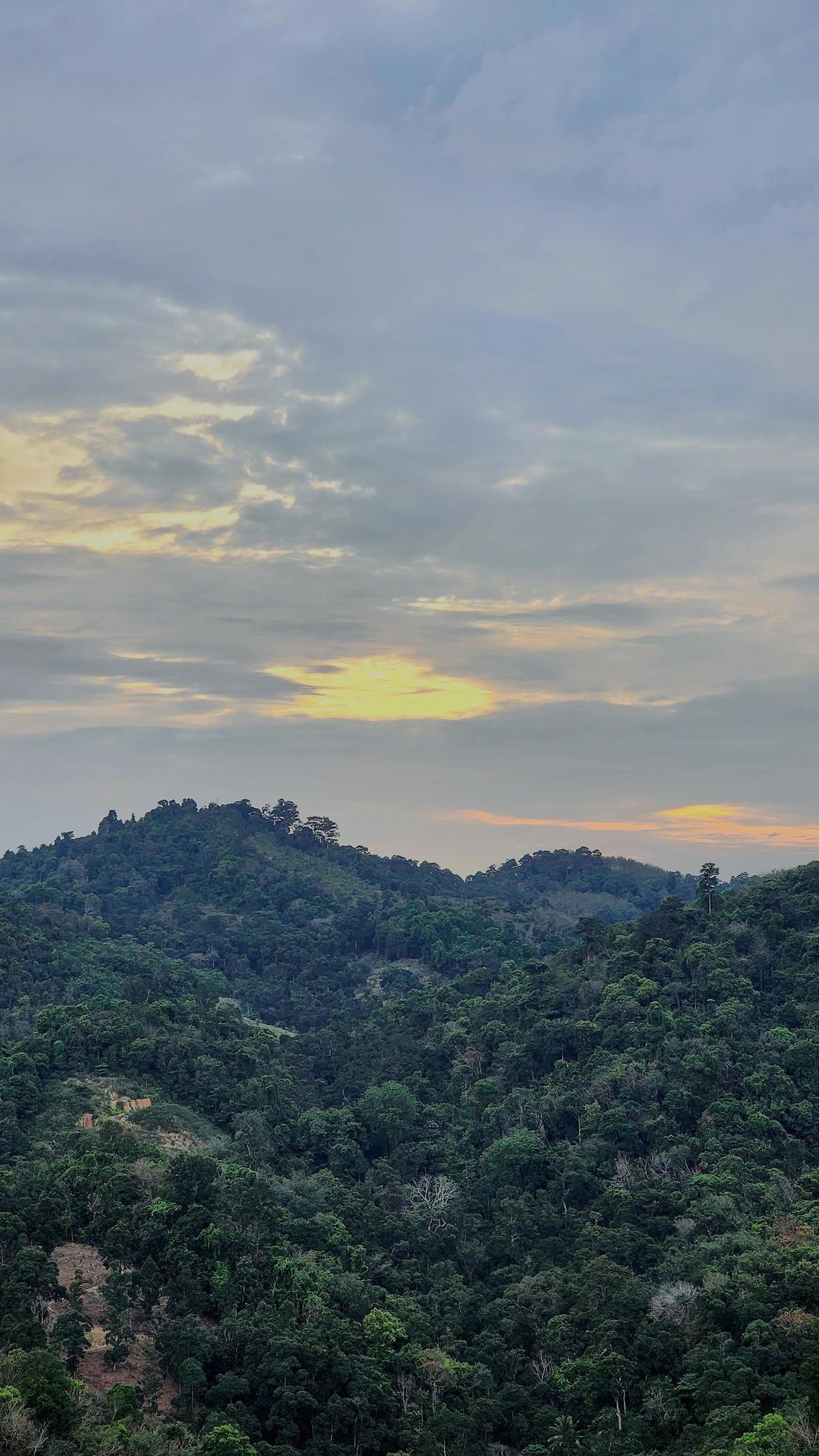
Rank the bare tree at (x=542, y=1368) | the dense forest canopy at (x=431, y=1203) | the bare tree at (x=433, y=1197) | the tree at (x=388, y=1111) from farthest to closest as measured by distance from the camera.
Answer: the tree at (x=388, y=1111) → the bare tree at (x=433, y=1197) → the bare tree at (x=542, y=1368) → the dense forest canopy at (x=431, y=1203)

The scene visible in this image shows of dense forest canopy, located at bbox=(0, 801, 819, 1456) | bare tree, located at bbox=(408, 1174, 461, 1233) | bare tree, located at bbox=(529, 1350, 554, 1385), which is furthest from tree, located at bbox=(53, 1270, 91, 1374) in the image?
bare tree, located at bbox=(408, 1174, 461, 1233)

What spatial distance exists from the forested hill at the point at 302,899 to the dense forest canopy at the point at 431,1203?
56.3 ft

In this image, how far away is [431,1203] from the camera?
5712 centimetres

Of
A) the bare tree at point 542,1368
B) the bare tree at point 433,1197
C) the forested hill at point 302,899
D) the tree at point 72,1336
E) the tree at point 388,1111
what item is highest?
the forested hill at point 302,899

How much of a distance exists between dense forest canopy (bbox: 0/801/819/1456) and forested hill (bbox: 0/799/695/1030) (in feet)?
56.3

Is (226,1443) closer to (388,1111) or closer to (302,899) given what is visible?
(388,1111)

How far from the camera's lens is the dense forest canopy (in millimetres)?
36531

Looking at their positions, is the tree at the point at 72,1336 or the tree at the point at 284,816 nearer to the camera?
the tree at the point at 72,1336

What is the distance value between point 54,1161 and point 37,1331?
45.7ft

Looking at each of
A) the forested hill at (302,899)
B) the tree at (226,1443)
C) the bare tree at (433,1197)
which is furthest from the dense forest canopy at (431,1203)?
the forested hill at (302,899)

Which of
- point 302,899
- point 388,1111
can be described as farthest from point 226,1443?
point 302,899

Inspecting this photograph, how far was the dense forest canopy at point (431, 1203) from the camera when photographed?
120ft

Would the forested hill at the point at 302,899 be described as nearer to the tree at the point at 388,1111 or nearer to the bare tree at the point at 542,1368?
the tree at the point at 388,1111

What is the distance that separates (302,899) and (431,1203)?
277 ft
